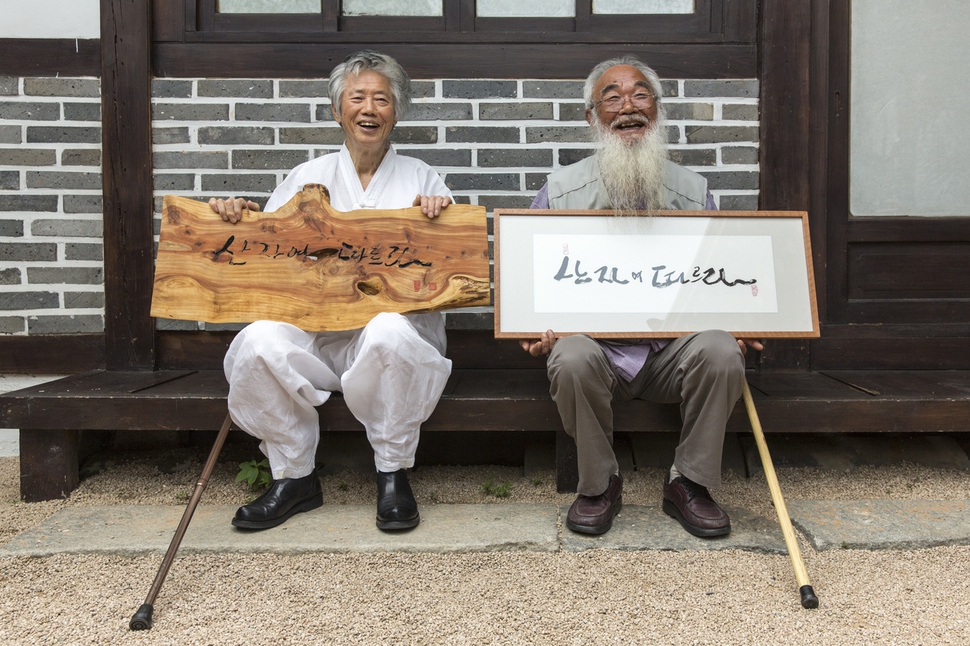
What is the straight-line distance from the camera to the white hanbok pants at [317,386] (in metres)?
2.29

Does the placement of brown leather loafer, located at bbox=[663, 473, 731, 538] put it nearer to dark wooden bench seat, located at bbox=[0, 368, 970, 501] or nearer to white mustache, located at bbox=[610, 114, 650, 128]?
dark wooden bench seat, located at bbox=[0, 368, 970, 501]

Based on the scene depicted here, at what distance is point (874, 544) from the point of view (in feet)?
7.28

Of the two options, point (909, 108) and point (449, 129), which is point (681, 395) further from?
point (909, 108)

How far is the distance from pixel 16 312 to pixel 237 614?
2.15m

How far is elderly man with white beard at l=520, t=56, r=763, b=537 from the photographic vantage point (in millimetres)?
2266

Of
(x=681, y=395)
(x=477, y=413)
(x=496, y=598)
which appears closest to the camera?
(x=496, y=598)

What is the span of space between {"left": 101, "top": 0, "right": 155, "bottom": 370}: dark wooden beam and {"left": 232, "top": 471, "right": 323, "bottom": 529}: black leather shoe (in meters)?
1.17

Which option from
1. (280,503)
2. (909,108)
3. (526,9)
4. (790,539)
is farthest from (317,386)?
(909,108)

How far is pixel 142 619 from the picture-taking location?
1.78 metres

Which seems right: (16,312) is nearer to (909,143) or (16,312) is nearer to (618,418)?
(618,418)

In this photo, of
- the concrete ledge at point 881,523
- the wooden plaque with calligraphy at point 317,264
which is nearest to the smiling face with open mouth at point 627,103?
the wooden plaque with calligraphy at point 317,264

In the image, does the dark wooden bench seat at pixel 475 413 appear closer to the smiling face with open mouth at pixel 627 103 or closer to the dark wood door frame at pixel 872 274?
the dark wood door frame at pixel 872 274

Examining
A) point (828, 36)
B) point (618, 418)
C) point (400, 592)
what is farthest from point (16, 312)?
point (828, 36)

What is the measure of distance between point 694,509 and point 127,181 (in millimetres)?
2719
